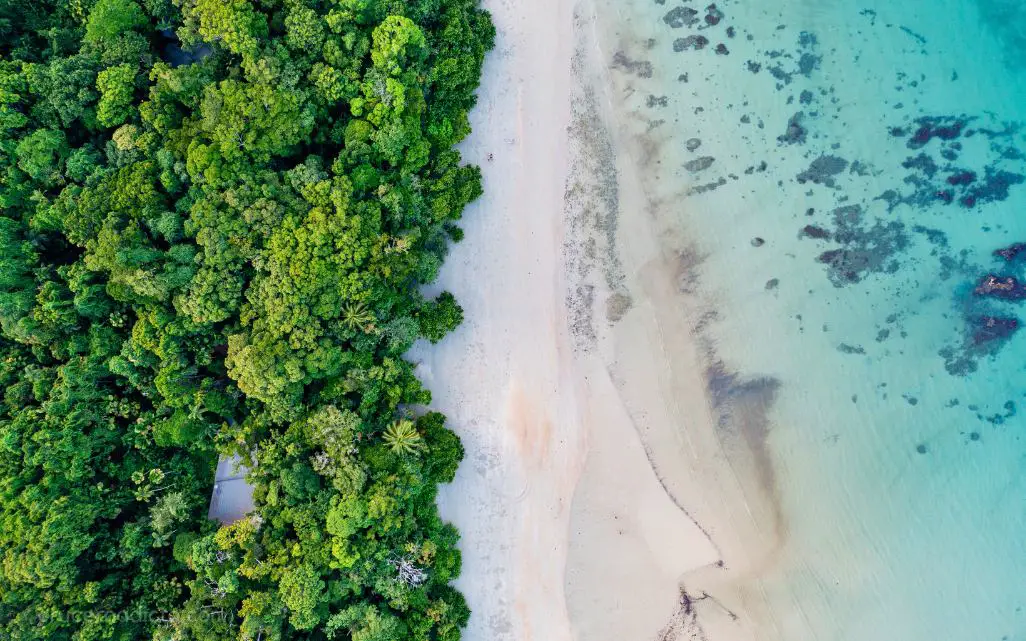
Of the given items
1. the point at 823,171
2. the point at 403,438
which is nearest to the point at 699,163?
the point at 823,171

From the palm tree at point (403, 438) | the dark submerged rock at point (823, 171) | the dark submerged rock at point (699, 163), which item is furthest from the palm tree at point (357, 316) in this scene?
the dark submerged rock at point (823, 171)

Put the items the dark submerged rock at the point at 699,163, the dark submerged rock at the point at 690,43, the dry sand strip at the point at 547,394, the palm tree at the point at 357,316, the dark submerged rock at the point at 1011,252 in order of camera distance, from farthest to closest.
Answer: the dark submerged rock at the point at 1011,252, the dark submerged rock at the point at 690,43, the dark submerged rock at the point at 699,163, the dry sand strip at the point at 547,394, the palm tree at the point at 357,316

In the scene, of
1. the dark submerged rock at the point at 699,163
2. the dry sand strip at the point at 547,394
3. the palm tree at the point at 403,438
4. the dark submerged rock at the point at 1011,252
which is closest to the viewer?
the palm tree at the point at 403,438

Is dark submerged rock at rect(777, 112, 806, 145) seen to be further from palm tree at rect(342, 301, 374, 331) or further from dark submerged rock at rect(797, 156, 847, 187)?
palm tree at rect(342, 301, 374, 331)

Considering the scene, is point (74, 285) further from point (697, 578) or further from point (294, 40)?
point (697, 578)

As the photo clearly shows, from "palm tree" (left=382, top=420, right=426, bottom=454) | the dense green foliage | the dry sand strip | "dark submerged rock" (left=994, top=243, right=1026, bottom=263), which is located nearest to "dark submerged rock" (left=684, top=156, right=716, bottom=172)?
the dry sand strip

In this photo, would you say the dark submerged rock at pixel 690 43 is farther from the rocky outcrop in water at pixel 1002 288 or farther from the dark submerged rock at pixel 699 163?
the rocky outcrop in water at pixel 1002 288
